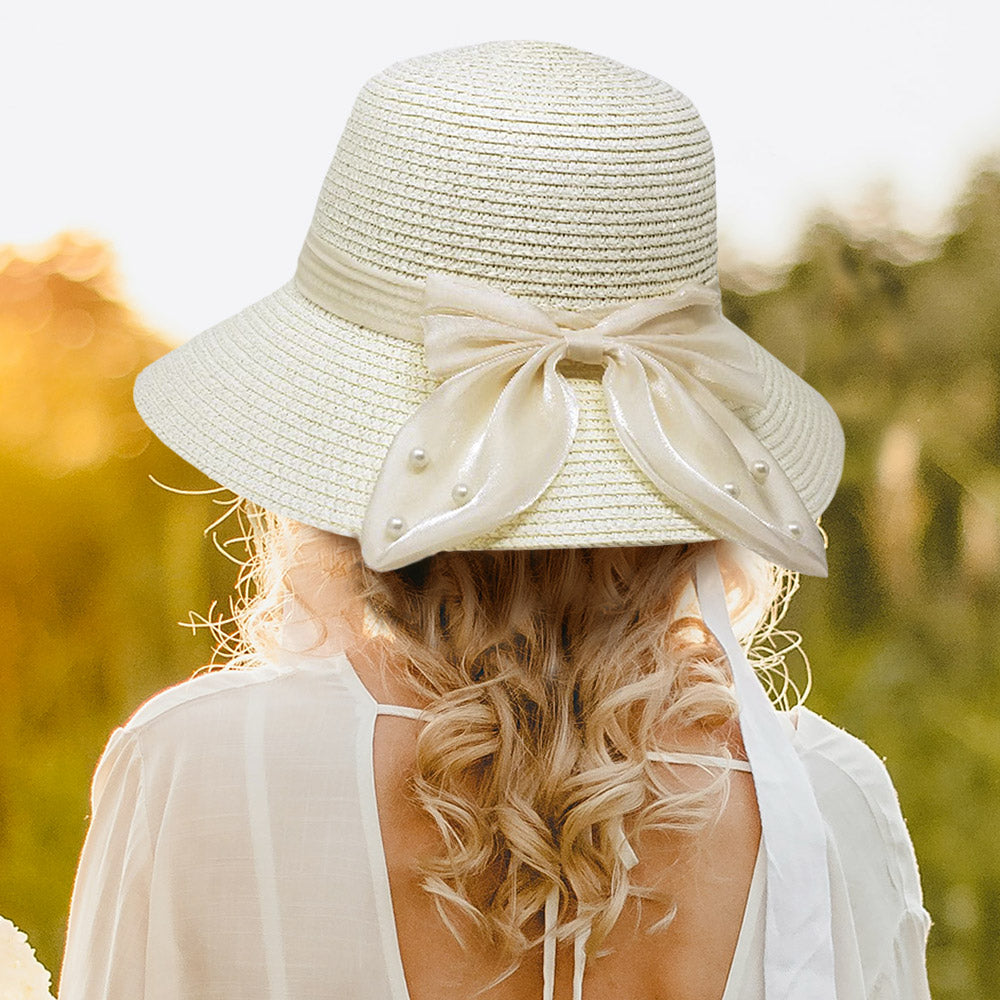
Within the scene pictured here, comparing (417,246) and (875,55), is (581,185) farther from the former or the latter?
(875,55)

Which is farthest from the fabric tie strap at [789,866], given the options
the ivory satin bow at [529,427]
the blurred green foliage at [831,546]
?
the blurred green foliage at [831,546]

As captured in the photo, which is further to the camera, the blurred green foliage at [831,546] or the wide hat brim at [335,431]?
the blurred green foliage at [831,546]

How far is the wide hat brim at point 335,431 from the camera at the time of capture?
797mm

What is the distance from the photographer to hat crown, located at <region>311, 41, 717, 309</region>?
2.64 feet

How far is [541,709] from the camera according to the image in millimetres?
787

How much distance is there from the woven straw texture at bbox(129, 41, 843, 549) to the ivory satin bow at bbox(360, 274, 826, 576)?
18 millimetres

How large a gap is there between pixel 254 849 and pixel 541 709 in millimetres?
187

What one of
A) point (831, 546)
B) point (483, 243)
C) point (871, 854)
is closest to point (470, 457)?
point (483, 243)

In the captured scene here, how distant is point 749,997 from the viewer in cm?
79

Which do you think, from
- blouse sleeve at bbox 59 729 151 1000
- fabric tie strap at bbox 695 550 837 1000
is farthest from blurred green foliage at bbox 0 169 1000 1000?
fabric tie strap at bbox 695 550 837 1000

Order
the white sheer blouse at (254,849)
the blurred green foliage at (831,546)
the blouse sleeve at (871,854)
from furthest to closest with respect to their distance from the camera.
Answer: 1. the blurred green foliage at (831,546)
2. the blouse sleeve at (871,854)
3. the white sheer blouse at (254,849)

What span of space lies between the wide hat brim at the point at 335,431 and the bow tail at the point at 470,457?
0.06ft

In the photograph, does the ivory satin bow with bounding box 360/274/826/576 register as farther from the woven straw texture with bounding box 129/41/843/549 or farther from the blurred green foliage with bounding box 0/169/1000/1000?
the blurred green foliage with bounding box 0/169/1000/1000

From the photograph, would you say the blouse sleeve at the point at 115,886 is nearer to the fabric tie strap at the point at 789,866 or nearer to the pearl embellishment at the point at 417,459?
the pearl embellishment at the point at 417,459
